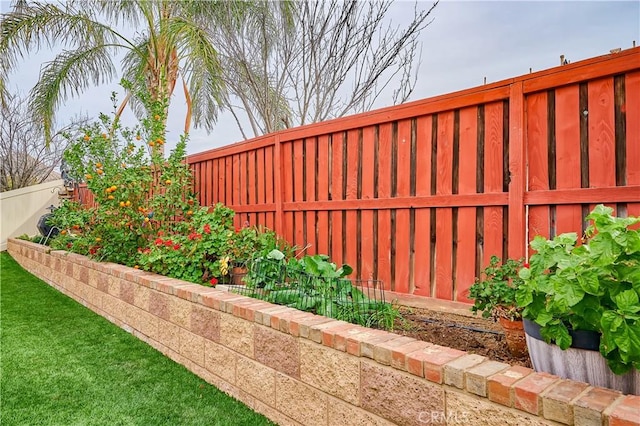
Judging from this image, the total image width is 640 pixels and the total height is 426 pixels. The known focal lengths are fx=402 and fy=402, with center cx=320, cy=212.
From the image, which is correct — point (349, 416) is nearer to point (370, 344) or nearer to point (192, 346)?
point (370, 344)

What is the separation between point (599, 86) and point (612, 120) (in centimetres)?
18

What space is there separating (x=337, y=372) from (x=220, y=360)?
3.14 feet

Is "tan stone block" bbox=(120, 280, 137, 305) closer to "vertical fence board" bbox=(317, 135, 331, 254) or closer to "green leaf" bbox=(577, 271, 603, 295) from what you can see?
"vertical fence board" bbox=(317, 135, 331, 254)

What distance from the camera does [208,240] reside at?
335 centimetres

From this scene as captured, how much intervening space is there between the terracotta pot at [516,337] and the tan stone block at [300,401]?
84 cm

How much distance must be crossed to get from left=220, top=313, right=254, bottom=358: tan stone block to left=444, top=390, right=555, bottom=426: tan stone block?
3.41ft

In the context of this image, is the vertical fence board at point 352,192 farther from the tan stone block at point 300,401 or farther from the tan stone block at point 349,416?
the tan stone block at point 349,416

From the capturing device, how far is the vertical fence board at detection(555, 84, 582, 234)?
2010 millimetres

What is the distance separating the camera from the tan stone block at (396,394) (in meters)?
1.34

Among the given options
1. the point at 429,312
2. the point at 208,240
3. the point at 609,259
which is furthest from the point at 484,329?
the point at 208,240

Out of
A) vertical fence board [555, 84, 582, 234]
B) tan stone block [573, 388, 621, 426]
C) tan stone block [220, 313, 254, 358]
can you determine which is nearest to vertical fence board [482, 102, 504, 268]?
vertical fence board [555, 84, 582, 234]

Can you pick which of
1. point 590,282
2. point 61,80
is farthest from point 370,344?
point 61,80

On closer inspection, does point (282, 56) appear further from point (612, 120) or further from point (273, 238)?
A: point (612, 120)

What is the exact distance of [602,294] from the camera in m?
1.16
